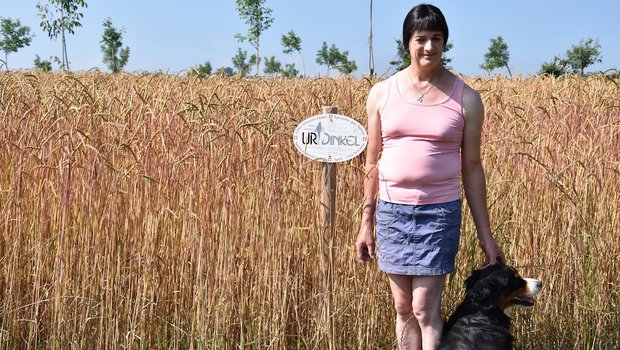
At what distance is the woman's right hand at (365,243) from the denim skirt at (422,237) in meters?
0.13

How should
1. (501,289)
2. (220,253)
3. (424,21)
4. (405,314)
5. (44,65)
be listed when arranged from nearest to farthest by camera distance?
(424,21) < (501,289) < (405,314) < (220,253) < (44,65)

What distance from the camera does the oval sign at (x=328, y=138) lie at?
272 cm

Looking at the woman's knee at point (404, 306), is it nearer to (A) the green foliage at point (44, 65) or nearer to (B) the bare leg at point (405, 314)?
(B) the bare leg at point (405, 314)

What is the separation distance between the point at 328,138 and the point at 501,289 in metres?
0.91

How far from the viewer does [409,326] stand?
2400 mm

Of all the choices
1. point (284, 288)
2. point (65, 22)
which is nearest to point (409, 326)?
point (284, 288)

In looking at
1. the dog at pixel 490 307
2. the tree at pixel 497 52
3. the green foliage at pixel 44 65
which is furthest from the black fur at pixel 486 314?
the tree at pixel 497 52

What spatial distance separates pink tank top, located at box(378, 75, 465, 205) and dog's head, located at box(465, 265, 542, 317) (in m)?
0.30

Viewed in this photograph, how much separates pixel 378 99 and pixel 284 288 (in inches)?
34.2

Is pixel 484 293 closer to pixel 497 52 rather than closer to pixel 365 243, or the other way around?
pixel 365 243

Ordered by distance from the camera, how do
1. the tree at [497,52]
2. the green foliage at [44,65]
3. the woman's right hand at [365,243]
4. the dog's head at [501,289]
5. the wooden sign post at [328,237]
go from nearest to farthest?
the dog's head at [501,289] → the woman's right hand at [365,243] → the wooden sign post at [328,237] → the green foliage at [44,65] → the tree at [497,52]

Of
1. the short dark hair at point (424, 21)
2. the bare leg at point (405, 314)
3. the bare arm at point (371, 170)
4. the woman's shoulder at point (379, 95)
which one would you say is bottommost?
the bare leg at point (405, 314)

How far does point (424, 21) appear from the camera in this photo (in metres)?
2.17

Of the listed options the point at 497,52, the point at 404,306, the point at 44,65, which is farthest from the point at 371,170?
the point at 497,52
